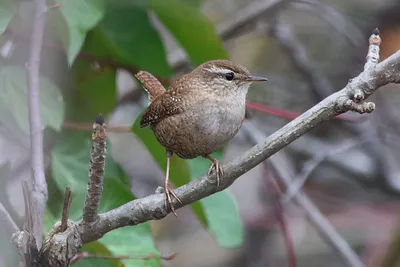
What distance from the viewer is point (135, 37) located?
2592mm

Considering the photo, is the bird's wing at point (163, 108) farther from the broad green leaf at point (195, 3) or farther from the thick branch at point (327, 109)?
the thick branch at point (327, 109)

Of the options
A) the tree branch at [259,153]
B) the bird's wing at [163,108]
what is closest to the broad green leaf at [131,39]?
the bird's wing at [163,108]

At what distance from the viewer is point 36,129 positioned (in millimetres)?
1811

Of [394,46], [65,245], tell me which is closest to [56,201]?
[65,245]

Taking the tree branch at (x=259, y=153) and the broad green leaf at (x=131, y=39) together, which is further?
the broad green leaf at (x=131, y=39)

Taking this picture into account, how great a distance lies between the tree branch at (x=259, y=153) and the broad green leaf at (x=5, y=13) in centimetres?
57

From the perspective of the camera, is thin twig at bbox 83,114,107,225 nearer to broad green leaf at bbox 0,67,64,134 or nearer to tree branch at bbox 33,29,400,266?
tree branch at bbox 33,29,400,266

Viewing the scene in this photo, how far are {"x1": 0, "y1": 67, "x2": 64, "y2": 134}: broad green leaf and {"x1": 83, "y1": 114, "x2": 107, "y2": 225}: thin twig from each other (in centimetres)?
52

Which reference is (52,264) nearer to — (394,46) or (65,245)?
(65,245)

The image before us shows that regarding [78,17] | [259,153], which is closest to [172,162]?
[78,17]

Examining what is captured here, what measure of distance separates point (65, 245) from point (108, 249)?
1.46 feet

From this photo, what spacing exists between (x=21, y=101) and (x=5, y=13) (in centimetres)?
27

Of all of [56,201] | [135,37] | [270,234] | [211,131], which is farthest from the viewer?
[270,234]

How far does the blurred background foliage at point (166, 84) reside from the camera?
215 centimetres
